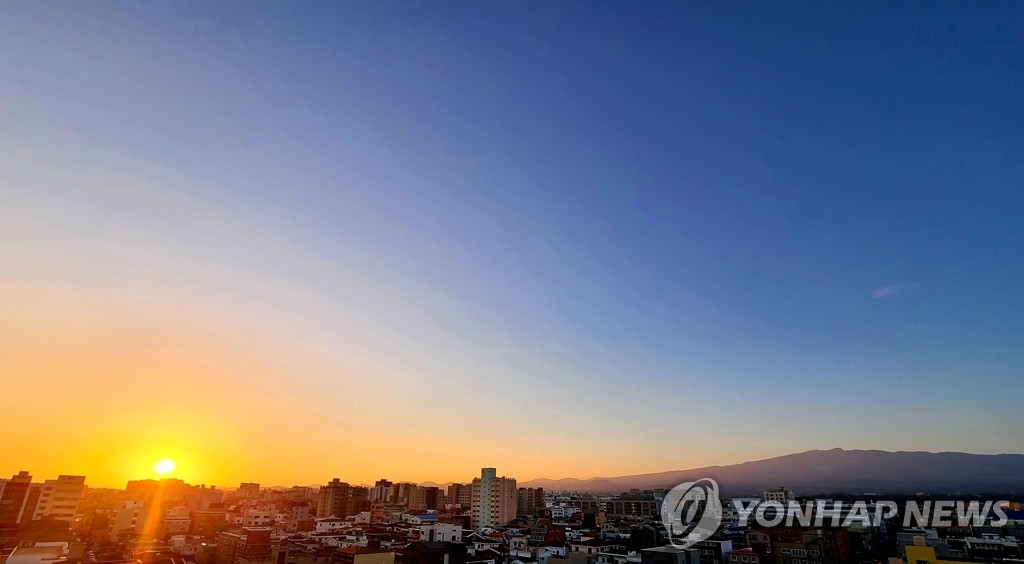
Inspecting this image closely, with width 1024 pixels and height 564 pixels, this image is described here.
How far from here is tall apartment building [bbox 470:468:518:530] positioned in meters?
69.0

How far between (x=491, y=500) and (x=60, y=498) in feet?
160

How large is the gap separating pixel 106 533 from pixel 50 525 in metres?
11.3

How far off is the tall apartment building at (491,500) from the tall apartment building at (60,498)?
45097 millimetres

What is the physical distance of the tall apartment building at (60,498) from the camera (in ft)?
179

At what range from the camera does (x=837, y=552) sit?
37469 millimetres

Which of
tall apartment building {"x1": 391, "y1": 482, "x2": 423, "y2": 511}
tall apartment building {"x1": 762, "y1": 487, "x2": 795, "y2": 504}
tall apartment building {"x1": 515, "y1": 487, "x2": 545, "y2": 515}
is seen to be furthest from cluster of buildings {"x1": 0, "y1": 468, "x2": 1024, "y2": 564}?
tall apartment building {"x1": 762, "y1": 487, "x2": 795, "y2": 504}

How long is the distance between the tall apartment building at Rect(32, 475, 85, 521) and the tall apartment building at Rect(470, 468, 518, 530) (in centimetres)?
4510

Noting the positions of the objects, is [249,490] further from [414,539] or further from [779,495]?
[779,495]

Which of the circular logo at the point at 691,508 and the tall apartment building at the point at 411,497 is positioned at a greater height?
the tall apartment building at the point at 411,497

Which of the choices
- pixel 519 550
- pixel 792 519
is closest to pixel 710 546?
pixel 519 550

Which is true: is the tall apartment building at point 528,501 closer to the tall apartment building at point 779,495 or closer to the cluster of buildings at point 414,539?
the cluster of buildings at point 414,539

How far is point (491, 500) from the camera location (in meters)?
69.6

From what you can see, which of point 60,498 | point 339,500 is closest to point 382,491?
point 339,500

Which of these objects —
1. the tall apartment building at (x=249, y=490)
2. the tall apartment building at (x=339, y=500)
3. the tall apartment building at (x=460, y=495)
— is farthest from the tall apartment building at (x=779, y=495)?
the tall apartment building at (x=249, y=490)
